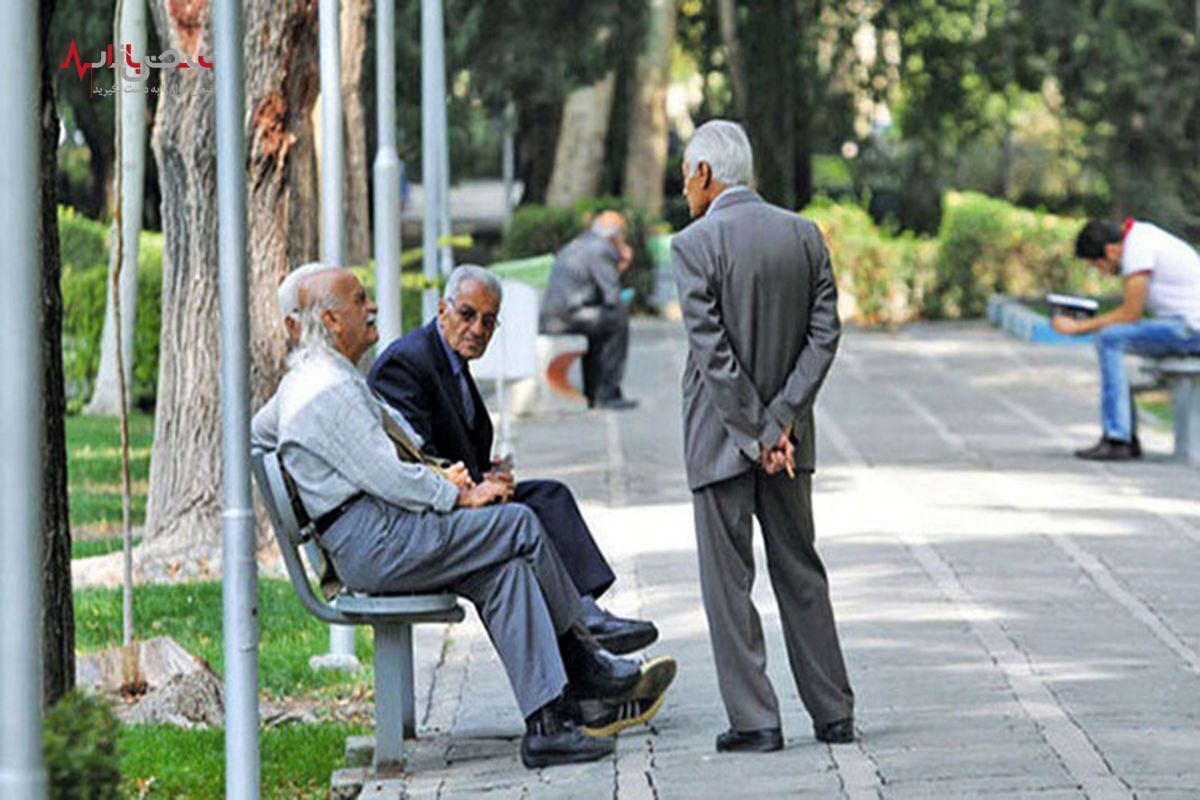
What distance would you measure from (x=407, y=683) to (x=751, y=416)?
1.44 metres

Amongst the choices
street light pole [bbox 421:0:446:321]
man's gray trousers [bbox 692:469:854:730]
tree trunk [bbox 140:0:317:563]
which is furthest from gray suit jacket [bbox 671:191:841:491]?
street light pole [bbox 421:0:446:321]

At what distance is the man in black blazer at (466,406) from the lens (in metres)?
9.20

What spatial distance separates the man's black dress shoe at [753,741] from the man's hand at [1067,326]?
901 cm

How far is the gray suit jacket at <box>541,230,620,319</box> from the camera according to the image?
74.1 feet

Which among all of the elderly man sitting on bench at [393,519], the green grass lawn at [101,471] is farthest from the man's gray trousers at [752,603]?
the green grass lawn at [101,471]

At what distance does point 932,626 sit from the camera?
36.3ft

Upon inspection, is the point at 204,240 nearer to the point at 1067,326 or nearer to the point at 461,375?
the point at 461,375

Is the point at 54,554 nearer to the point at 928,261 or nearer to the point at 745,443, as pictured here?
the point at 745,443

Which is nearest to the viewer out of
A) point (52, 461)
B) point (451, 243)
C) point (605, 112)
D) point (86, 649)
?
point (52, 461)

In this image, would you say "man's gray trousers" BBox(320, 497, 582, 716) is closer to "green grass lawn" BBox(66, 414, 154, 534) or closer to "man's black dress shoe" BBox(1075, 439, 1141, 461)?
"green grass lawn" BBox(66, 414, 154, 534)

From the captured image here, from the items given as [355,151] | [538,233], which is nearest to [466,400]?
[355,151]

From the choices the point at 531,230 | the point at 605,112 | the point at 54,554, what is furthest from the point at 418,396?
the point at 605,112

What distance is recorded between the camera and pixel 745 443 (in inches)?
336

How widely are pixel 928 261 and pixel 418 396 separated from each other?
25334 mm
